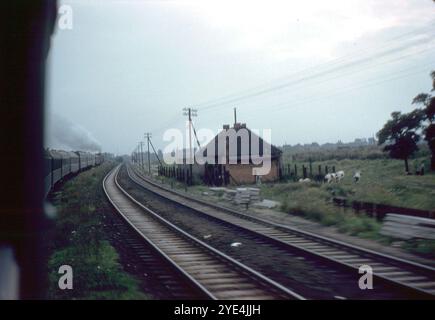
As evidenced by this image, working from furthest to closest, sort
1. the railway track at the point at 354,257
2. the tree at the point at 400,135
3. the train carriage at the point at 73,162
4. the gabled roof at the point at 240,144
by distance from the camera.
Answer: the gabled roof at the point at 240,144, the train carriage at the point at 73,162, the tree at the point at 400,135, the railway track at the point at 354,257

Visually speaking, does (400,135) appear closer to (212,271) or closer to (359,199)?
(359,199)

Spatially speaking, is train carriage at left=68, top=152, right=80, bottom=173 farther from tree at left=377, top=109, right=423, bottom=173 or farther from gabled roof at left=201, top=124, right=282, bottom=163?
tree at left=377, top=109, right=423, bottom=173

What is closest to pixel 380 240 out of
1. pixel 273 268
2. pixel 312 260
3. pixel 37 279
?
pixel 312 260

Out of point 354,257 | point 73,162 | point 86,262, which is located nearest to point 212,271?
point 86,262

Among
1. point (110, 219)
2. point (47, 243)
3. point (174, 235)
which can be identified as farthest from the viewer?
point (110, 219)

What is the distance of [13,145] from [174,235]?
588 cm

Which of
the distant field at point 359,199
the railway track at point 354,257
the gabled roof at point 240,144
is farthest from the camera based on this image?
the gabled roof at point 240,144

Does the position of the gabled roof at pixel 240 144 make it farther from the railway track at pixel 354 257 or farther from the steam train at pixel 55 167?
the railway track at pixel 354 257

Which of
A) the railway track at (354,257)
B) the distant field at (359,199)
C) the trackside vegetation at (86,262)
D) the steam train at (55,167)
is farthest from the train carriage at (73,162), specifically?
the railway track at (354,257)

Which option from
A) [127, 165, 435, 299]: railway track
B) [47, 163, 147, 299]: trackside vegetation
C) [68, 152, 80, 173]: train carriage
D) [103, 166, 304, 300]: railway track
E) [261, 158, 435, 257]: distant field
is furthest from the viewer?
[68, 152, 80, 173]: train carriage

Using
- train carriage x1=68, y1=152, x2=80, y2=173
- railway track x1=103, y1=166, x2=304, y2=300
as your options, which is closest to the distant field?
railway track x1=103, y1=166, x2=304, y2=300

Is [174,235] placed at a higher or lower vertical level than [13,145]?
lower

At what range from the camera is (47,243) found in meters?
11.8
